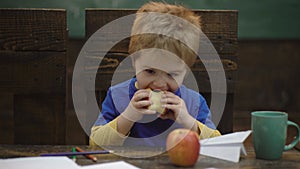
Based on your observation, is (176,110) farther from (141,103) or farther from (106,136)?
(106,136)

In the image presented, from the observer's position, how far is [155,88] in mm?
1298

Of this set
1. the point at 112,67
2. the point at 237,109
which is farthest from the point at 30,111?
the point at 237,109

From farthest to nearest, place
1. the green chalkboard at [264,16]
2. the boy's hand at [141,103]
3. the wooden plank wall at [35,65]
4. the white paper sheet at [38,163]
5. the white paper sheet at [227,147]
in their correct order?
the green chalkboard at [264,16] < the wooden plank wall at [35,65] < the boy's hand at [141,103] < the white paper sheet at [227,147] < the white paper sheet at [38,163]

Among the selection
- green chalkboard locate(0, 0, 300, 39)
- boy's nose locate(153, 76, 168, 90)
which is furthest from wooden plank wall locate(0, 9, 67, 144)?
green chalkboard locate(0, 0, 300, 39)

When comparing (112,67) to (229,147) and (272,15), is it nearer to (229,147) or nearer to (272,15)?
(229,147)

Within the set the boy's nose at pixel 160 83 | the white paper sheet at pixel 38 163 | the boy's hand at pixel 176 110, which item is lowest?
the white paper sheet at pixel 38 163

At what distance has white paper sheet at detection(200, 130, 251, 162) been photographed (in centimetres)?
103

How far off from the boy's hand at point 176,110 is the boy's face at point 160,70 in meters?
0.05

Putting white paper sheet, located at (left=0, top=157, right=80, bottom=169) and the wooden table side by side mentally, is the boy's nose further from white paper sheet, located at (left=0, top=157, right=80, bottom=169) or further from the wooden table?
white paper sheet, located at (left=0, top=157, right=80, bottom=169)

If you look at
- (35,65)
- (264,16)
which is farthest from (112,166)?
(264,16)

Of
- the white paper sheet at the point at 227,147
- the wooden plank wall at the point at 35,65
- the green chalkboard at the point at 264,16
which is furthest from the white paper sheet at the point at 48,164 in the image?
the green chalkboard at the point at 264,16

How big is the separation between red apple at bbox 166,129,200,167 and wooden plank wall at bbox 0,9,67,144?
0.58 m

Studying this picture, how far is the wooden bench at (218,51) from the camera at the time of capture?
149 cm

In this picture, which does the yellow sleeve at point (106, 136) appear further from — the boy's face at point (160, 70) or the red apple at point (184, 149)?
the red apple at point (184, 149)
